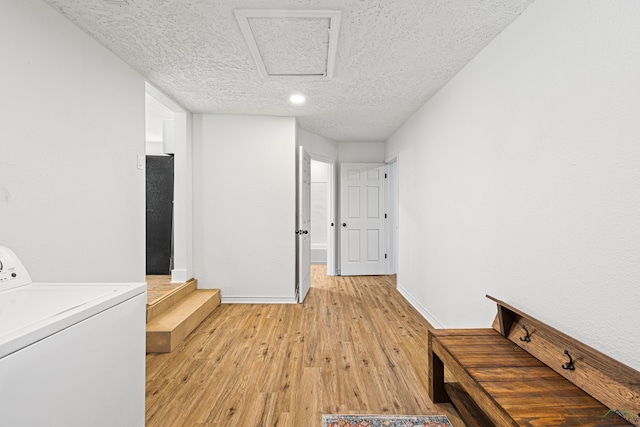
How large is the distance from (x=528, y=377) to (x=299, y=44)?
2.30 meters

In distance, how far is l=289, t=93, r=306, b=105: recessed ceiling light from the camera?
2928 mm

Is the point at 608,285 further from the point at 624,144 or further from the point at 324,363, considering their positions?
the point at 324,363

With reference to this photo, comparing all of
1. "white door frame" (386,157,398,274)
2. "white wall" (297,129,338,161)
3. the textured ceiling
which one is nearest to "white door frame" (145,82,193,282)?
the textured ceiling

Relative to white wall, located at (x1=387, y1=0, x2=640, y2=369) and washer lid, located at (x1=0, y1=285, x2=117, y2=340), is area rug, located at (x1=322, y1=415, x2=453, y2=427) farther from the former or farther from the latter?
washer lid, located at (x1=0, y1=285, x2=117, y2=340)

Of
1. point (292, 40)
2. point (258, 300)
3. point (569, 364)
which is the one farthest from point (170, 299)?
point (569, 364)

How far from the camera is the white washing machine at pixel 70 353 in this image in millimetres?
682

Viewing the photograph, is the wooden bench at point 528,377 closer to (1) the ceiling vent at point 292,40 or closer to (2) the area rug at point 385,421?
(2) the area rug at point 385,421

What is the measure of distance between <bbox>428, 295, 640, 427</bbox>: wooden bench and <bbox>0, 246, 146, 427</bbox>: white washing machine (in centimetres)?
139

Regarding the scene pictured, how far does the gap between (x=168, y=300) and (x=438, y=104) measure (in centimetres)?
330

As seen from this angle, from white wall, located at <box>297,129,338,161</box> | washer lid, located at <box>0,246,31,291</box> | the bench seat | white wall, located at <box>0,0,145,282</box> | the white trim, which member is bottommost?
the white trim

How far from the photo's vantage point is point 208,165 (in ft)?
11.7

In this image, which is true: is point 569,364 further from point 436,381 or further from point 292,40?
point 292,40

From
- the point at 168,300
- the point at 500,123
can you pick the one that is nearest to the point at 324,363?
the point at 168,300

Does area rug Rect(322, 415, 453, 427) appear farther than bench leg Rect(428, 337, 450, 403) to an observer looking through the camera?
No
